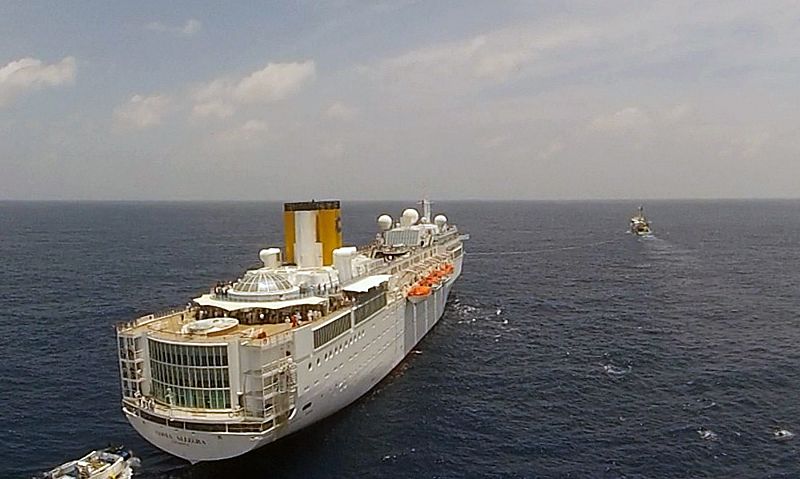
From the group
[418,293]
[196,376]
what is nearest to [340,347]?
[196,376]

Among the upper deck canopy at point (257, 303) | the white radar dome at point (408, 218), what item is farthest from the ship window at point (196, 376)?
the white radar dome at point (408, 218)

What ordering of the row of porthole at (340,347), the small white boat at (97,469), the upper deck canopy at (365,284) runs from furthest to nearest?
the upper deck canopy at (365,284), the row of porthole at (340,347), the small white boat at (97,469)

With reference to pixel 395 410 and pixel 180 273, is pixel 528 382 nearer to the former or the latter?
pixel 395 410

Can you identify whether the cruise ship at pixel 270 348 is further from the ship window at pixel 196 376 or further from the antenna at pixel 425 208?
the antenna at pixel 425 208

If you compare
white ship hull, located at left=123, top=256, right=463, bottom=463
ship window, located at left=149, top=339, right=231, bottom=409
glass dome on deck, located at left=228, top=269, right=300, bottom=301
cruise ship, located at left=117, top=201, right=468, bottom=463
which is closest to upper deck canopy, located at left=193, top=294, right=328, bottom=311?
cruise ship, located at left=117, top=201, right=468, bottom=463

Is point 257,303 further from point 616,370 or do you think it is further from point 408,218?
point 408,218

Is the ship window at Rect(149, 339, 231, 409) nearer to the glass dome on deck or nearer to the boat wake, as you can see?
the glass dome on deck

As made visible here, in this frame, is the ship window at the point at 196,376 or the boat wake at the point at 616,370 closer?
the ship window at the point at 196,376
